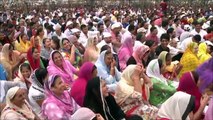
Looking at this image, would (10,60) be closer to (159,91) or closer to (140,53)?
(140,53)

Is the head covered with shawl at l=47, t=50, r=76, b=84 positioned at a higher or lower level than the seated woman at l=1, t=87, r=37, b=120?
lower

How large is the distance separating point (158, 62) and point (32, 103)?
1.74 meters

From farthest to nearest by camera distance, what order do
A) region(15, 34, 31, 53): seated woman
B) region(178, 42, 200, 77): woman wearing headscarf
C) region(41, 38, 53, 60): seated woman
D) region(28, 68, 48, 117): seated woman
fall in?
region(15, 34, 31, 53): seated woman < region(41, 38, 53, 60): seated woman < region(178, 42, 200, 77): woman wearing headscarf < region(28, 68, 48, 117): seated woman

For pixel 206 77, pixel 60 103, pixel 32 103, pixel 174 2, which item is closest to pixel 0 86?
pixel 32 103

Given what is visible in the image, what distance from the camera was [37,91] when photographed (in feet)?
15.0

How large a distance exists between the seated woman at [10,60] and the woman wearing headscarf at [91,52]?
4.21ft

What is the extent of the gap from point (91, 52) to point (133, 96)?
3.14m

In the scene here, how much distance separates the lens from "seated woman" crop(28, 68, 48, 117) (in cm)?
454

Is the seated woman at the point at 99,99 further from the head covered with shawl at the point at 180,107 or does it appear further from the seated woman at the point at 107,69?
the seated woman at the point at 107,69

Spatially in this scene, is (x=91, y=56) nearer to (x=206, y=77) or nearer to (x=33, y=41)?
(x=33, y=41)

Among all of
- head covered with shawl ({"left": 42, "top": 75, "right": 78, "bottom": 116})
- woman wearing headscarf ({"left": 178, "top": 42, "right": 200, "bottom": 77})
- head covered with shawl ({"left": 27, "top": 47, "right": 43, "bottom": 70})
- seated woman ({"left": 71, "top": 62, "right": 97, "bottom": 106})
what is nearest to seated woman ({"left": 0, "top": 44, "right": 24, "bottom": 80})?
head covered with shawl ({"left": 27, "top": 47, "right": 43, "bottom": 70})

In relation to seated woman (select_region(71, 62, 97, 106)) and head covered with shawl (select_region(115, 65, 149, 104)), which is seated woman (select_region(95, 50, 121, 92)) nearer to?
seated woman (select_region(71, 62, 97, 106))

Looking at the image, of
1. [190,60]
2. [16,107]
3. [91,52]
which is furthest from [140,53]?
→ [16,107]

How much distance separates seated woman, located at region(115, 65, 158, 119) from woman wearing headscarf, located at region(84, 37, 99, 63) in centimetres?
274
